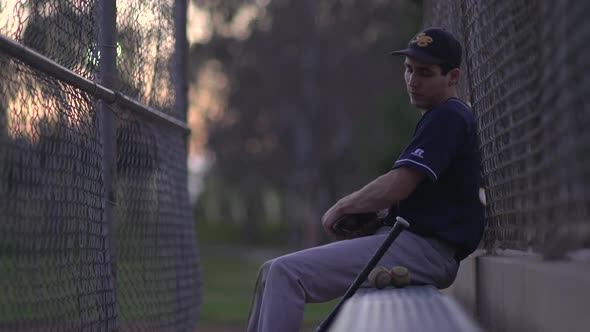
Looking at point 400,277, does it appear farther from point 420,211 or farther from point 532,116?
point 532,116

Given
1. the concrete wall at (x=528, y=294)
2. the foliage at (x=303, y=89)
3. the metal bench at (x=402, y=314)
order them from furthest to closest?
the foliage at (x=303, y=89) → the metal bench at (x=402, y=314) → the concrete wall at (x=528, y=294)

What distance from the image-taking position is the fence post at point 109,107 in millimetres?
5168

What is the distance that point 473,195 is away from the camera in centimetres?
464

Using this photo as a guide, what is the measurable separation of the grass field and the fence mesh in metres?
5.01

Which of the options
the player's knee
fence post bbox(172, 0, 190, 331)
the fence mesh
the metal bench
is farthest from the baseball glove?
fence post bbox(172, 0, 190, 331)

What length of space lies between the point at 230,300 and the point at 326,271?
1236cm

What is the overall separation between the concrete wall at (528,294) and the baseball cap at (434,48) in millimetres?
870

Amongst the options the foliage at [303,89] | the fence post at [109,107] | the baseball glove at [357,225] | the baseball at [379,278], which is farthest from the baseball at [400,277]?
the foliage at [303,89]

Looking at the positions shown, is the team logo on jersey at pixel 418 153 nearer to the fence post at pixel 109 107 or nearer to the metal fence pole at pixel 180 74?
the fence post at pixel 109 107

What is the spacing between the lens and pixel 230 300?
16.8m

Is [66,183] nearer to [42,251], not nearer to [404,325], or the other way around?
[42,251]

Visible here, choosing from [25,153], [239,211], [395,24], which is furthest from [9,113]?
[239,211]

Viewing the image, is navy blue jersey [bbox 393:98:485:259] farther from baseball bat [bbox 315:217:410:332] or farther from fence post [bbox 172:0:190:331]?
fence post [bbox 172:0:190:331]

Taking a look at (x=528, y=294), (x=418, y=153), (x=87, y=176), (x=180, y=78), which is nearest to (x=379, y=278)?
(x=418, y=153)
